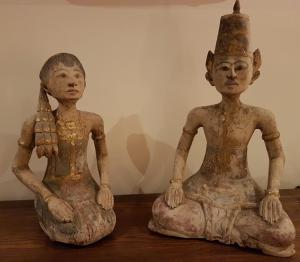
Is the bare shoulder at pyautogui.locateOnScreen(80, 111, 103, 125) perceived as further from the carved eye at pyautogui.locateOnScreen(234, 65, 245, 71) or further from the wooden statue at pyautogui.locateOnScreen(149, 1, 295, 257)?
the carved eye at pyautogui.locateOnScreen(234, 65, 245, 71)

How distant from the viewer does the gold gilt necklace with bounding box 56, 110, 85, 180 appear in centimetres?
103

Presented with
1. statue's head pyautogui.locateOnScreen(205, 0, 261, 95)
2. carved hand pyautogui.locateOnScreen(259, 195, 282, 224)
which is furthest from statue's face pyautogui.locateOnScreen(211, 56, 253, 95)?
carved hand pyautogui.locateOnScreen(259, 195, 282, 224)

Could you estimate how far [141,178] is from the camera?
1.46 m

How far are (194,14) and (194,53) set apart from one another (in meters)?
0.13

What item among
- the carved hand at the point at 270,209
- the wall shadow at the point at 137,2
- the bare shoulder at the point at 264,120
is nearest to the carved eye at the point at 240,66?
the bare shoulder at the point at 264,120

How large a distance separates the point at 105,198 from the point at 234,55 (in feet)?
1.65

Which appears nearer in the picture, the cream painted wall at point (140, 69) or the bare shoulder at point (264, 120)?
the bare shoulder at point (264, 120)

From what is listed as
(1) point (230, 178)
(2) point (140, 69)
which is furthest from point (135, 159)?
(1) point (230, 178)

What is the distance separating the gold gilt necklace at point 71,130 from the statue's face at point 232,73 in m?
0.38

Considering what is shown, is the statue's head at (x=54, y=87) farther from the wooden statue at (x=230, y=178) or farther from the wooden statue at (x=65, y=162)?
the wooden statue at (x=230, y=178)

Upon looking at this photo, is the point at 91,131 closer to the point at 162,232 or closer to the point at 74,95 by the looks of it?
the point at 74,95

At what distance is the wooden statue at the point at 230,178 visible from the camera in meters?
1.00

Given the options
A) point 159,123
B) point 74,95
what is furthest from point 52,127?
point 159,123

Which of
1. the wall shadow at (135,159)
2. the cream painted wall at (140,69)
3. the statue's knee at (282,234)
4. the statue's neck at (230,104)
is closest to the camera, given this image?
the statue's knee at (282,234)
